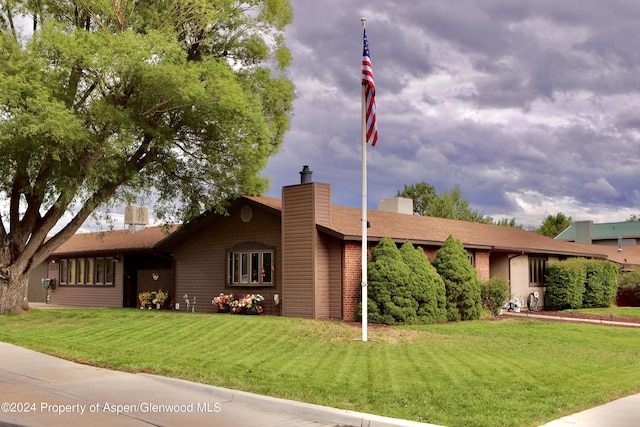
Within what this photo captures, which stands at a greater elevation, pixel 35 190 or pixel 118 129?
pixel 118 129

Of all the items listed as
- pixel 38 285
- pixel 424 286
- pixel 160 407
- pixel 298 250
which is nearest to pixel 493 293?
pixel 424 286

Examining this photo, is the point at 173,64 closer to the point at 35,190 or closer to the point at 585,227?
the point at 35,190

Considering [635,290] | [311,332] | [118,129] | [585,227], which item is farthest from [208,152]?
[585,227]

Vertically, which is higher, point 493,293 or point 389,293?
point 389,293

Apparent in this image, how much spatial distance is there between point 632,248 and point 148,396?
150 ft

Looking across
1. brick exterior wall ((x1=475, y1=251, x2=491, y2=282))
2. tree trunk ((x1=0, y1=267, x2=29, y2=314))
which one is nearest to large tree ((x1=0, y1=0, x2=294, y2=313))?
tree trunk ((x1=0, y1=267, x2=29, y2=314))

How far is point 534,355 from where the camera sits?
14.4 metres

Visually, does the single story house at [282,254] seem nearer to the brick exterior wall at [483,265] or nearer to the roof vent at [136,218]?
the brick exterior wall at [483,265]

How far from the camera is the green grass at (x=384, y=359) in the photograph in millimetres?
9234

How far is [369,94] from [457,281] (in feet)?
30.2

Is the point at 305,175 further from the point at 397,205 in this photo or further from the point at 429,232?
the point at 397,205

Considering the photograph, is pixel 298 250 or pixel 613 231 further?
pixel 613 231

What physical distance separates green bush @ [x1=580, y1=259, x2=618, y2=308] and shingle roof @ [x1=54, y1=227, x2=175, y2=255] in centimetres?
1993

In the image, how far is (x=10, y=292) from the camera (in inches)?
951
